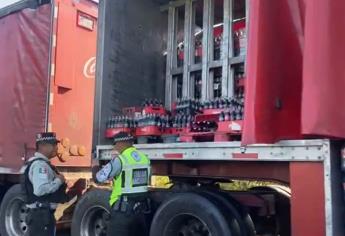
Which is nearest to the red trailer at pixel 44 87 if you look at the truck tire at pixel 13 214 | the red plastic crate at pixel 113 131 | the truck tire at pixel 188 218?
the truck tire at pixel 13 214

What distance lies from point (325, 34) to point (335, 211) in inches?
46.9

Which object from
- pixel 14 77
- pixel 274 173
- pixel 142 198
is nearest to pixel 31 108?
pixel 14 77

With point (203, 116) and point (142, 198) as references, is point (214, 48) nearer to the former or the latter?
point (203, 116)

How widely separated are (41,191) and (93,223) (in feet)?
3.02

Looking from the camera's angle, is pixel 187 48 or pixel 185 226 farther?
pixel 187 48

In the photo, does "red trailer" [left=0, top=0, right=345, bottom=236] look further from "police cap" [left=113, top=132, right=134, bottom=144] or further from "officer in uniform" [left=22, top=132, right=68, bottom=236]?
"officer in uniform" [left=22, top=132, right=68, bottom=236]

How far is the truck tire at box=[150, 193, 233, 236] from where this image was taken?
4.01m

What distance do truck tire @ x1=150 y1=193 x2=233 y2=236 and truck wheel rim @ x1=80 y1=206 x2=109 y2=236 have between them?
0.98 meters

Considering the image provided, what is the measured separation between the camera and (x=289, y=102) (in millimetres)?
3471

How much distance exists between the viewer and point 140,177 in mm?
4746

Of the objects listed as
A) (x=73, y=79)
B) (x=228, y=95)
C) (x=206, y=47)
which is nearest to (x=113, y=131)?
(x=228, y=95)

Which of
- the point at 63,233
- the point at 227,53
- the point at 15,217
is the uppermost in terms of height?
Result: the point at 227,53

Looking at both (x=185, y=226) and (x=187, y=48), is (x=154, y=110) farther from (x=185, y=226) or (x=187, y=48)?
(x=185, y=226)

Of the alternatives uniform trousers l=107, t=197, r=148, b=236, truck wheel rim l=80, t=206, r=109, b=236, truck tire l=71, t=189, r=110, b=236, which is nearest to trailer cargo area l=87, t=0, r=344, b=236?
uniform trousers l=107, t=197, r=148, b=236
